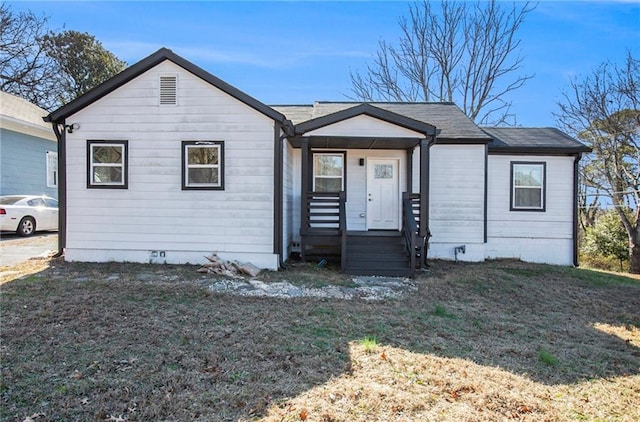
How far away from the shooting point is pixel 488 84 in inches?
843

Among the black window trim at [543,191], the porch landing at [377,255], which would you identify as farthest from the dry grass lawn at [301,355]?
the black window trim at [543,191]

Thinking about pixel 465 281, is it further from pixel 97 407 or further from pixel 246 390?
pixel 97 407

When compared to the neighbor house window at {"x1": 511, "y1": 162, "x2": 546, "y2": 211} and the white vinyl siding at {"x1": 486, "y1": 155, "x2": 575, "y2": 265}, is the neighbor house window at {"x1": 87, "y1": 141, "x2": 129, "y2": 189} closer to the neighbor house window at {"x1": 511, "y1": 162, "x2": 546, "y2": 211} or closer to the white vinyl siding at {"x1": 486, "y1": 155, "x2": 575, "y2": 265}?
the white vinyl siding at {"x1": 486, "y1": 155, "x2": 575, "y2": 265}

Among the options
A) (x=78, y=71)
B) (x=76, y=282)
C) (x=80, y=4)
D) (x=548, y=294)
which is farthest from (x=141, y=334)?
(x=78, y=71)

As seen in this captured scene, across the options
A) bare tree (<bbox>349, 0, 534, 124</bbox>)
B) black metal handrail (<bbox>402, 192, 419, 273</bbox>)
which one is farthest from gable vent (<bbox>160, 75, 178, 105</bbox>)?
bare tree (<bbox>349, 0, 534, 124</bbox>)

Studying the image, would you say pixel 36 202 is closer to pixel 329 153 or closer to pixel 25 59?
pixel 329 153

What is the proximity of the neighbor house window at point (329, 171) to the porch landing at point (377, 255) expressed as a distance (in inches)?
61.8

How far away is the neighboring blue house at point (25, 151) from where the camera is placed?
13.4 meters

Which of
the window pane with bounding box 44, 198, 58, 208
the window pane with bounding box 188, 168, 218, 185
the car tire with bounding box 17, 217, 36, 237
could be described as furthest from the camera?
the window pane with bounding box 44, 198, 58, 208

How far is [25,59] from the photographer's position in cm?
2361

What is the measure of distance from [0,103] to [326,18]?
39.0 feet

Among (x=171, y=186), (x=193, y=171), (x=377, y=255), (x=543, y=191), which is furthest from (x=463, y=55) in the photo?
(x=171, y=186)

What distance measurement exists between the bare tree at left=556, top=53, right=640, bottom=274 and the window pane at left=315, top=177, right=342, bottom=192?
999cm

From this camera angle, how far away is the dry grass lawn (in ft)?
10.0
